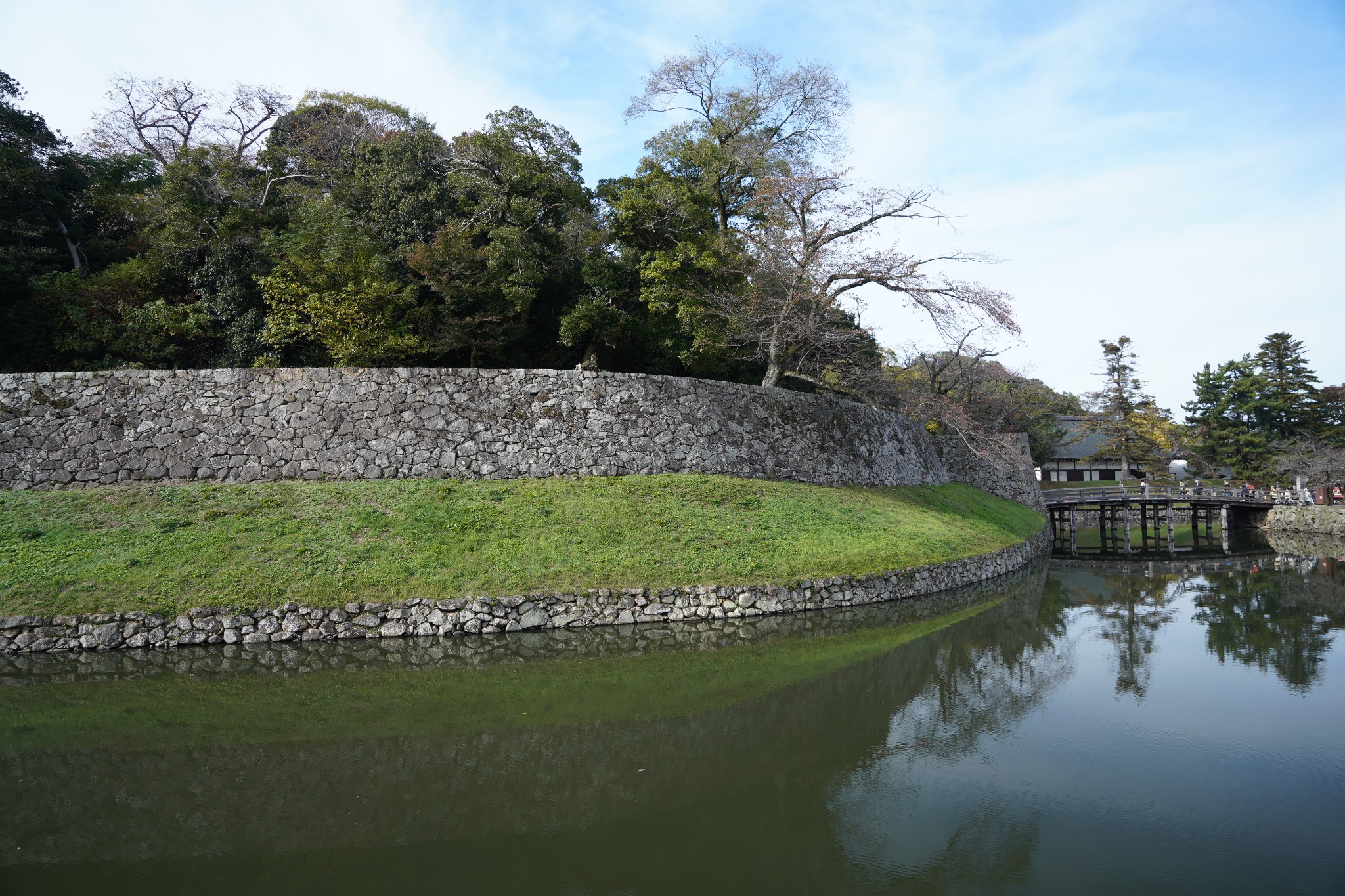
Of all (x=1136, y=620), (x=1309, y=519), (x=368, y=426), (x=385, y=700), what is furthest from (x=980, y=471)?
(x=385, y=700)

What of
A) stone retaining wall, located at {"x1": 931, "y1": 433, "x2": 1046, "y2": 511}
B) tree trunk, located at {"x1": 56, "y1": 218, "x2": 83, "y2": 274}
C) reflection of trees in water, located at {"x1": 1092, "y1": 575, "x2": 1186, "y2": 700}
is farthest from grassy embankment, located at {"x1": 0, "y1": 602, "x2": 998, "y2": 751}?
stone retaining wall, located at {"x1": 931, "y1": 433, "x2": 1046, "y2": 511}

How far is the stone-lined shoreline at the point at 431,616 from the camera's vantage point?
32.9 ft

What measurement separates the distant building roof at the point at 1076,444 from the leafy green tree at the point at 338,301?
41161 mm

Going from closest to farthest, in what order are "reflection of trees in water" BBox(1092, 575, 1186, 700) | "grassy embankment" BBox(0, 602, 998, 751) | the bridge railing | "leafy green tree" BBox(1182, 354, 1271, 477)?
1. "grassy embankment" BBox(0, 602, 998, 751)
2. "reflection of trees in water" BBox(1092, 575, 1186, 700)
3. the bridge railing
4. "leafy green tree" BBox(1182, 354, 1271, 477)

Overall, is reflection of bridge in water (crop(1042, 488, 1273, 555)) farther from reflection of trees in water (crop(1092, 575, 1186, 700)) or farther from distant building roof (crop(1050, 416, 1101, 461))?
distant building roof (crop(1050, 416, 1101, 461))

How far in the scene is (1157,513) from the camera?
31.1 m

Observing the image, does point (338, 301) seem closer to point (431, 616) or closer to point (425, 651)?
point (431, 616)

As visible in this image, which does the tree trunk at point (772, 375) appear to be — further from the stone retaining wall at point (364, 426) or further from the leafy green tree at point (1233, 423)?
the leafy green tree at point (1233, 423)

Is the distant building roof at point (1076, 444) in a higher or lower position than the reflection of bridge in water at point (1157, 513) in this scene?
higher

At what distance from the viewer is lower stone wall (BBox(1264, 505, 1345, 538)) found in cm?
2766

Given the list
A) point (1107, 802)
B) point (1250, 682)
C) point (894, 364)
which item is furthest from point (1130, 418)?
point (1107, 802)

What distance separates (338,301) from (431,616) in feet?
30.8

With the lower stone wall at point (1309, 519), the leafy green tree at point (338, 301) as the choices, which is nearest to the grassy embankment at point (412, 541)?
the leafy green tree at point (338, 301)

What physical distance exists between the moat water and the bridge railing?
19.6m
